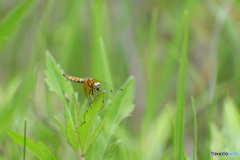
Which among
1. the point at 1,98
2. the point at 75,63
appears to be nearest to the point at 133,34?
the point at 75,63

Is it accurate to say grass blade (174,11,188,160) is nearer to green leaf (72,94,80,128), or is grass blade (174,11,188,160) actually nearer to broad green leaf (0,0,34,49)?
green leaf (72,94,80,128)

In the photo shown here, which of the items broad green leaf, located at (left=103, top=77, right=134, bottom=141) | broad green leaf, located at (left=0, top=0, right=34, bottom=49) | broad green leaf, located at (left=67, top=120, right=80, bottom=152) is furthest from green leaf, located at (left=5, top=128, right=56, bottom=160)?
broad green leaf, located at (left=0, top=0, right=34, bottom=49)

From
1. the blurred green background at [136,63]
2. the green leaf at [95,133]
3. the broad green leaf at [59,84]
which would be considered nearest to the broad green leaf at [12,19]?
the blurred green background at [136,63]

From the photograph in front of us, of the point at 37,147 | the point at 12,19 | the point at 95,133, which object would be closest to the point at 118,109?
the point at 95,133

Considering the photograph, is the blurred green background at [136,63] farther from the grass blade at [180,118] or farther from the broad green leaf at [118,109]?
the broad green leaf at [118,109]

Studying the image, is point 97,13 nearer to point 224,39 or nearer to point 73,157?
point 73,157

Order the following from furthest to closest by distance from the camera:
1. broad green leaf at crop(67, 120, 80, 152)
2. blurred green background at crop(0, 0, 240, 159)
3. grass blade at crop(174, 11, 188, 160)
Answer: blurred green background at crop(0, 0, 240, 159), grass blade at crop(174, 11, 188, 160), broad green leaf at crop(67, 120, 80, 152)
